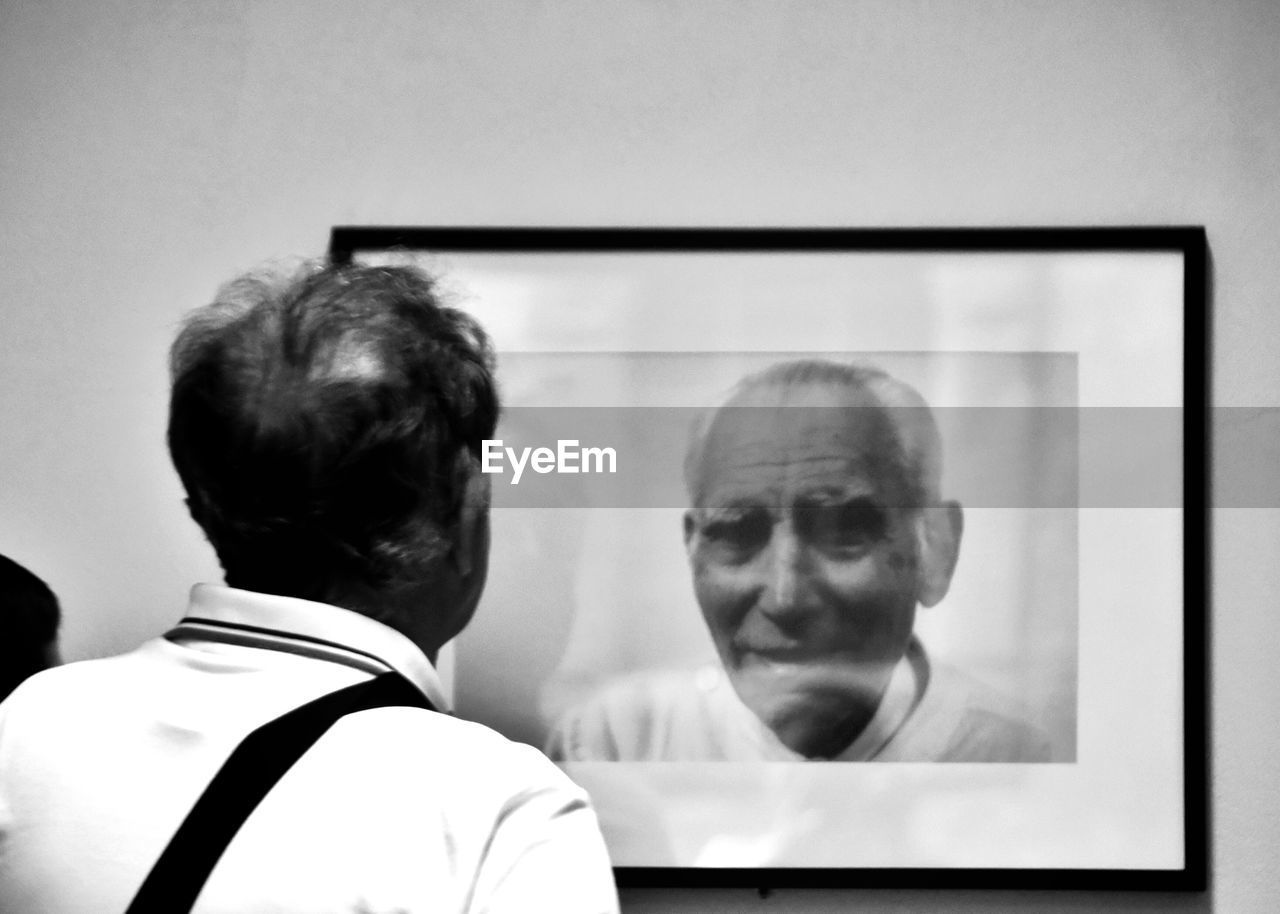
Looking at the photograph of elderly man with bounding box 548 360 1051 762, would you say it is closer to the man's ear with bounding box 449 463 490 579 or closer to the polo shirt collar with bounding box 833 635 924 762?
the polo shirt collar with bounding box 833 635 924 762

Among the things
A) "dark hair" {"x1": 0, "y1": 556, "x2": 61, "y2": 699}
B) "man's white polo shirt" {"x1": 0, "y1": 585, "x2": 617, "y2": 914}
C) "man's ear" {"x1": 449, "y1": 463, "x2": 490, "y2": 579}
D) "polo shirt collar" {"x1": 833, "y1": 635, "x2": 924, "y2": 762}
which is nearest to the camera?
"man's white polo shirt" {"x1": 0, "y1": 585, "x2": 617, "y2": 914}

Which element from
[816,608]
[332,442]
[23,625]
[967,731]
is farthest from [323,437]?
[967,731]

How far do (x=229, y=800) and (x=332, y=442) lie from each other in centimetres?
20

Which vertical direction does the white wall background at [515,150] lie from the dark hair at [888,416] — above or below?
above

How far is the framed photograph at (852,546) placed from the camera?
1.37m

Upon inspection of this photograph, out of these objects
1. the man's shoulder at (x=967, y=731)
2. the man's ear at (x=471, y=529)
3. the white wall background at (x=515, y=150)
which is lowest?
the man's shoulder at (x=967, y=731)

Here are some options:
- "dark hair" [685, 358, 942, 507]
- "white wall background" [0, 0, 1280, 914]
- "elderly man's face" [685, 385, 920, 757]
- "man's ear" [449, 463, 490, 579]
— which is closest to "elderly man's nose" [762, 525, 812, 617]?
"elderly man's face" [685, 385, 920, 757]

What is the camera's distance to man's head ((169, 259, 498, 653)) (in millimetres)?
675

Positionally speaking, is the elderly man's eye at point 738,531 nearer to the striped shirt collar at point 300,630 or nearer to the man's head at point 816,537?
the man's head at point 816,537

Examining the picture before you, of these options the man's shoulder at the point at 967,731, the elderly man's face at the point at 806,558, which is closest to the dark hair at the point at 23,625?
the elderly man's face at the point at 806,558

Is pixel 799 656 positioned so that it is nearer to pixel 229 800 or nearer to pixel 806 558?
pixel 806 558

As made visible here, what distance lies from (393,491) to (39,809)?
255mm

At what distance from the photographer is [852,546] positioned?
1.37 m

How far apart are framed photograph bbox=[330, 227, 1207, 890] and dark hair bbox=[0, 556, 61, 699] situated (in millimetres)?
438
